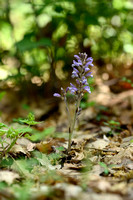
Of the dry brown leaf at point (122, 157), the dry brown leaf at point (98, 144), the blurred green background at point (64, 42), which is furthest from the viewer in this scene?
the blurred green background at point (64, 42)

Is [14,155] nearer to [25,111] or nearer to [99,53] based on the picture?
[25,111]

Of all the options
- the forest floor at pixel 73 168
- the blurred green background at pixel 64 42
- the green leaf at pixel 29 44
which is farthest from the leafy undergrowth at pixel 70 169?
the blurred green background at pixel 64 42

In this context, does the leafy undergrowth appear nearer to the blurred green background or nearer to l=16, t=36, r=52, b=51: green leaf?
l=16, t=36, r=52, b=51: green leaf

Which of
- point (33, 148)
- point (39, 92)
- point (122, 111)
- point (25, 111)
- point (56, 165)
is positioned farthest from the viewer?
point (39, 92)

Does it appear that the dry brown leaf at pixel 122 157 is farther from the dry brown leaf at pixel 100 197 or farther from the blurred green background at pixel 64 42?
the blurred green background at pixel 64 42

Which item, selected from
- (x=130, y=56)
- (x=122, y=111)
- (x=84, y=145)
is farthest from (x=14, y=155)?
(x=130, y=56)

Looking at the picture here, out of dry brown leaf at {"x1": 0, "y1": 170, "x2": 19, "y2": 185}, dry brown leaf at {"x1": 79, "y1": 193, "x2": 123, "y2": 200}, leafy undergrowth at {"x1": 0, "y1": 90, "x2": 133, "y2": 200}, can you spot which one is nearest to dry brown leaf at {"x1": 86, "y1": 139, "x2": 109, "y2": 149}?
leafy undergrowth at {"x1": 0, "y1": 90, "x2": 133, "y2": 200}
